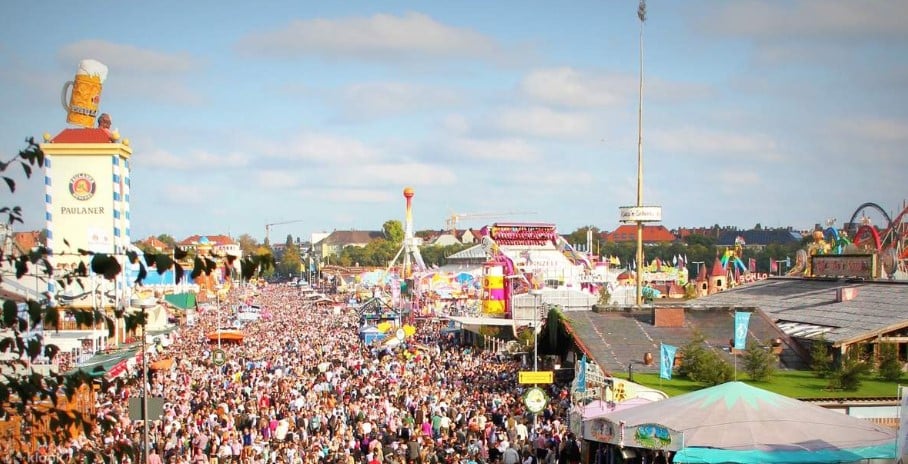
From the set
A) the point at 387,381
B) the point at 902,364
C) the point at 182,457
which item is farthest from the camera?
the point at 387,381

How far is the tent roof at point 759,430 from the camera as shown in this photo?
14.1 meters

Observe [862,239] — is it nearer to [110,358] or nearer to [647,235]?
[110,358]

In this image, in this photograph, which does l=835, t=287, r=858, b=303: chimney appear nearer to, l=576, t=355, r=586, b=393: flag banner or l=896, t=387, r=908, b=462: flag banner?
l=576, t=355, r=586, b=393: flag banner

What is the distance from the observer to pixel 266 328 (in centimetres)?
5809

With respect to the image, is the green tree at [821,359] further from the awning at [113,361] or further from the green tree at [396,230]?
the green tree at [396,230]

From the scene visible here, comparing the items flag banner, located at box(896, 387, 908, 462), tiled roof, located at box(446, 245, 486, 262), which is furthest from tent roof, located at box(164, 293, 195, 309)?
flag banner, located at box(896, 387, 908, 462)

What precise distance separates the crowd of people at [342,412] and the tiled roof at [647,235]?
153 meters

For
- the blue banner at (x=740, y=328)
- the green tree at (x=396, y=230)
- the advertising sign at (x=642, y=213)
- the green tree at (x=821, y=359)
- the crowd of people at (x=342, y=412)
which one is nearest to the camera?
the crowd of people at (x=342, y=412)

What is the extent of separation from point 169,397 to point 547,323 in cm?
1225

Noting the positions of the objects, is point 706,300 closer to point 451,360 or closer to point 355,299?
point 451,360

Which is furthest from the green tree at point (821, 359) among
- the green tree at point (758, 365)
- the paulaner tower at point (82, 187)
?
the paulaner tower at point (82, 187)

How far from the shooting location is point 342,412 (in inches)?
985

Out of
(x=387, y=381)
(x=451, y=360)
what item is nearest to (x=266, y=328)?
(x=451, y=360)

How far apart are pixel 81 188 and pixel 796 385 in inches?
1570
